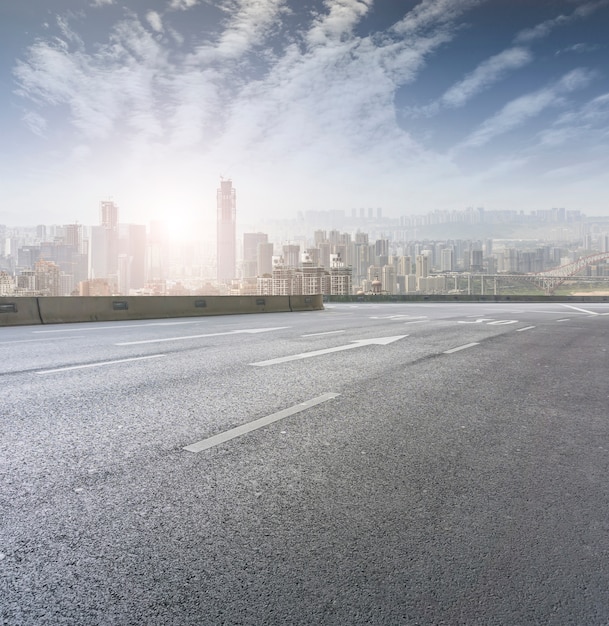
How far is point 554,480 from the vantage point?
3270 millimetres

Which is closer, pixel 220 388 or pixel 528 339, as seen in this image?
pixel 220 388

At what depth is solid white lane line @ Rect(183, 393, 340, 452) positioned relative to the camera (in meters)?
3.84

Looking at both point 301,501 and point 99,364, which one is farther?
point 99,364

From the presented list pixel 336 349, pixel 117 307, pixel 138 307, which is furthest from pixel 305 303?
pixel 336 349

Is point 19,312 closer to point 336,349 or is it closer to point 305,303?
point 336,349

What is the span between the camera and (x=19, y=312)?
1550 cm

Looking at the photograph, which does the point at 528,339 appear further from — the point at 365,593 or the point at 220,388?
the point at 365,593

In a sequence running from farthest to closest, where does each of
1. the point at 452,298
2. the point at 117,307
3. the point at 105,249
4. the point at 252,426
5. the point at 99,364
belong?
1. the point at 105,249
2. the point at 452,298
3. the point at 117,307
4. the point at 99,364
5. the point at 252,426

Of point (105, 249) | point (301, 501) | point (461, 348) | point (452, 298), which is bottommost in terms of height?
point (301, 501)

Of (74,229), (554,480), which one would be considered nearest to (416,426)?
(554,480)

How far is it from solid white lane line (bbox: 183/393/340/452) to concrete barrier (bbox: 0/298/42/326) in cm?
1334

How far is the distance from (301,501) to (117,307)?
16.6 m

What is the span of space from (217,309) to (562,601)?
20.7 meters

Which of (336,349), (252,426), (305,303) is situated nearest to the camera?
(252,426)
